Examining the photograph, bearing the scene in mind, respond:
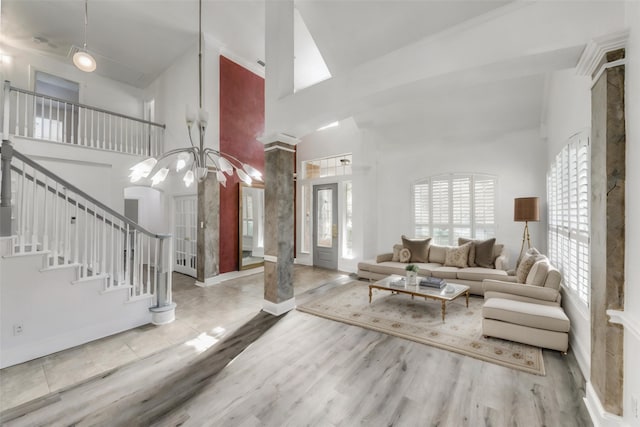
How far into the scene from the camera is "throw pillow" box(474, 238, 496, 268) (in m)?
4.96

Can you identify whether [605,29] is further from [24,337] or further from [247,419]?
[24,337]

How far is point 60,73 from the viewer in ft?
21.2

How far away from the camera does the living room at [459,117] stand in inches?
75.3

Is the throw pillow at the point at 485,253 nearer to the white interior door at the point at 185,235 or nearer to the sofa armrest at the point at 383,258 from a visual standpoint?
the sofa armrest at the point at 383,258

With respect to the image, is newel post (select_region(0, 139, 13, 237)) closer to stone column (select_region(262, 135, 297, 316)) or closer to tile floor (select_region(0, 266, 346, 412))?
tile floor (select_region(0, 266, 346, 412))

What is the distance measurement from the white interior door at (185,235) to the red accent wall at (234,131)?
0.70 m

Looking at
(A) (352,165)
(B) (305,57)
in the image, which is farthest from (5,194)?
(A) (352,165)

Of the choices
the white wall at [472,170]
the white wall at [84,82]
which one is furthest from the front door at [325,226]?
the white wall at [84,82]

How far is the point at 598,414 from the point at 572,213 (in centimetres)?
207

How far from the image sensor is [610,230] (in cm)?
172

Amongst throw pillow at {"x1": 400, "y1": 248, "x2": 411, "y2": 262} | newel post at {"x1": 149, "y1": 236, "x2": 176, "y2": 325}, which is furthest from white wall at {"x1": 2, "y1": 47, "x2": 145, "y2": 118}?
throw pillow at {"x1": 400, "y1": 248, "x2": 411, "y2": 262}

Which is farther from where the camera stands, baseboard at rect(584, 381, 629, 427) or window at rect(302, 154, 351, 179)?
window at rect(302, 154, 351, 179)

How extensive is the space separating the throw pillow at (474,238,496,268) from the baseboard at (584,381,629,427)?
314 centimetres

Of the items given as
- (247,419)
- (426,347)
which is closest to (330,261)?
(426,347)
